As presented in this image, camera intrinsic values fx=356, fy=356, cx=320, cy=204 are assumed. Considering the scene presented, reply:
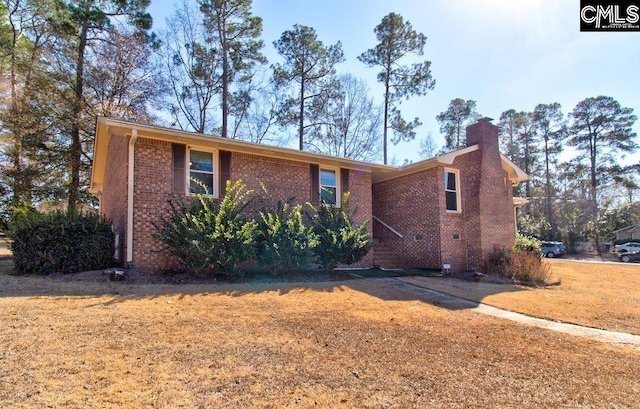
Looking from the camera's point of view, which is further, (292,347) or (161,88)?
(161,88)

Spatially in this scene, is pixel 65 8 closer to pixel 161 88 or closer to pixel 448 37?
pixel 161 88

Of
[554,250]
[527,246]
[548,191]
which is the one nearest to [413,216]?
[527,246]

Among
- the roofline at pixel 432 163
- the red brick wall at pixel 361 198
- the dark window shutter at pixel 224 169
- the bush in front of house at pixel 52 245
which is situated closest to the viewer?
the bush in front of house at pixel 52 245

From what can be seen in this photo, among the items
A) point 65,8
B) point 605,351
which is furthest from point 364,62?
point 605,351

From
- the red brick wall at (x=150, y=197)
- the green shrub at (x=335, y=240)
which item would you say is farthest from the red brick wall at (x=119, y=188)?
the green shrub at (x=335, y=240)

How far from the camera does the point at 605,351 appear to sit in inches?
178

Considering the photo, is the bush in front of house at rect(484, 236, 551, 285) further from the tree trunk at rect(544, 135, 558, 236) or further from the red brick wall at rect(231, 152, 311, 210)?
the tree trunk at rect(544, 135, 558, 236)

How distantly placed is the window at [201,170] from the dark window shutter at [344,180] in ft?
14.9

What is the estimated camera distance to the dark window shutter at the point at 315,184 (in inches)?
476

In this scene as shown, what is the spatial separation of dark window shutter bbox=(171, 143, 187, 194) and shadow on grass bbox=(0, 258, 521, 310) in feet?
8.02

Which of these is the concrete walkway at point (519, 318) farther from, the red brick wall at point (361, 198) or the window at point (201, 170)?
the window at point (201, 170)

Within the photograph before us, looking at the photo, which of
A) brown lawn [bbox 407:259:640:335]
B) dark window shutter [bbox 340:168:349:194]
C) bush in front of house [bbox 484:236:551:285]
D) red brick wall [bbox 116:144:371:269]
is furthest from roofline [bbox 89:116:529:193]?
brown lawn [bbox 407:259:640:335]

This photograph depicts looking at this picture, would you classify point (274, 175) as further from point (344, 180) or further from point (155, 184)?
point (155, 184)

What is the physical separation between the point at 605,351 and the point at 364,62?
79.2 ft
